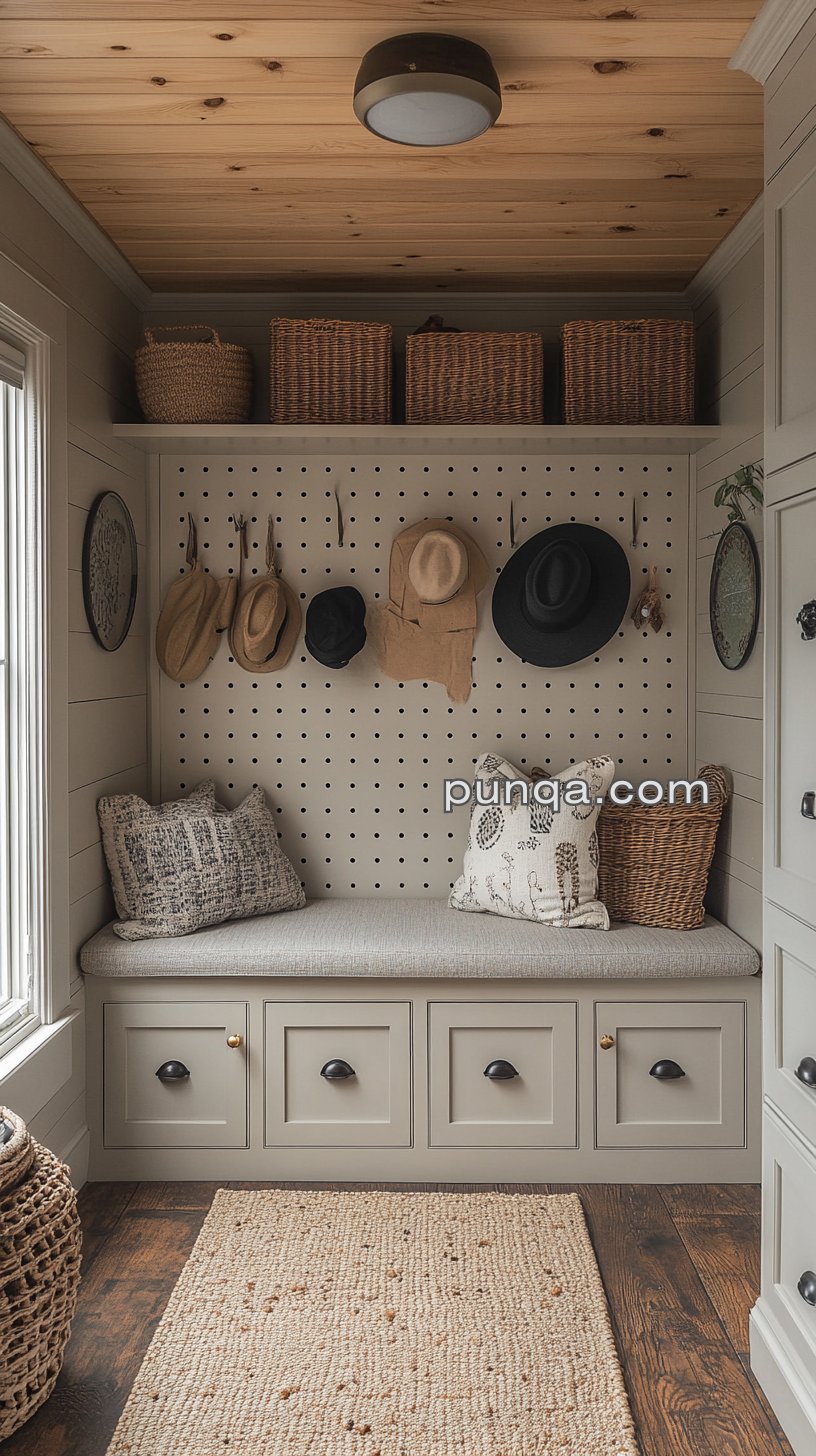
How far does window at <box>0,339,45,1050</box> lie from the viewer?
8.64 ft

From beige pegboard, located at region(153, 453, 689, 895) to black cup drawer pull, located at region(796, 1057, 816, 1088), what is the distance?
1687 millimetres

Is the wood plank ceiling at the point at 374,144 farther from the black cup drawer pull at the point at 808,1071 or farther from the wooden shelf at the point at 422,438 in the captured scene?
the black cup drawer pull at the point at 808,1071

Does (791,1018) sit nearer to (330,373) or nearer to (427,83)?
(427,83)

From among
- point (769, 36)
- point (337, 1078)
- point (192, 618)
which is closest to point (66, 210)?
point (192, 618)

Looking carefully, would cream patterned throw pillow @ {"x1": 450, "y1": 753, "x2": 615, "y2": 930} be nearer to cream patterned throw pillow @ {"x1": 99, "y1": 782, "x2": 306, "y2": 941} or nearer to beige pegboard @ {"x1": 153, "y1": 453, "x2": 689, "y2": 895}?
beige pegboard @ {"x1": 153, "y1": 453, "x2": 689, "y2": 895}

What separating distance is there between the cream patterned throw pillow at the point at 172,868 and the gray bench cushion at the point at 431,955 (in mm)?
69

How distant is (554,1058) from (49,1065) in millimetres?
1293

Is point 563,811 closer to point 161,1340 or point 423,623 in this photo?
point 423,623

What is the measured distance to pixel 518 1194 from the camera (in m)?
2.94

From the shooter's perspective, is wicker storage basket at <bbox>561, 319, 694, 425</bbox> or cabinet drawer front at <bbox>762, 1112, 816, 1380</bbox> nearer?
cabinet drawer front at <bbox>762, 1112, 816, 1380</bbox>

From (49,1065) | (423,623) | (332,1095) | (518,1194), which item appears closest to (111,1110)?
(49,1065)

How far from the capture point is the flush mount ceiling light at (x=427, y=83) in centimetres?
201

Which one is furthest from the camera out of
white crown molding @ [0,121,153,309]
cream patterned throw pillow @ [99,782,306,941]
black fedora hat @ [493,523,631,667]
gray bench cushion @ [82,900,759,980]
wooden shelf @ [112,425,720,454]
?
black fedora hat @ [493,523,631,667]

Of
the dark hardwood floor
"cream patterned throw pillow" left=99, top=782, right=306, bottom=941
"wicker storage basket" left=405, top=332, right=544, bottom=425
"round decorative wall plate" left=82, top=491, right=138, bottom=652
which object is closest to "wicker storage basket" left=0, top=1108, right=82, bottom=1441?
the dark hardwood floor
